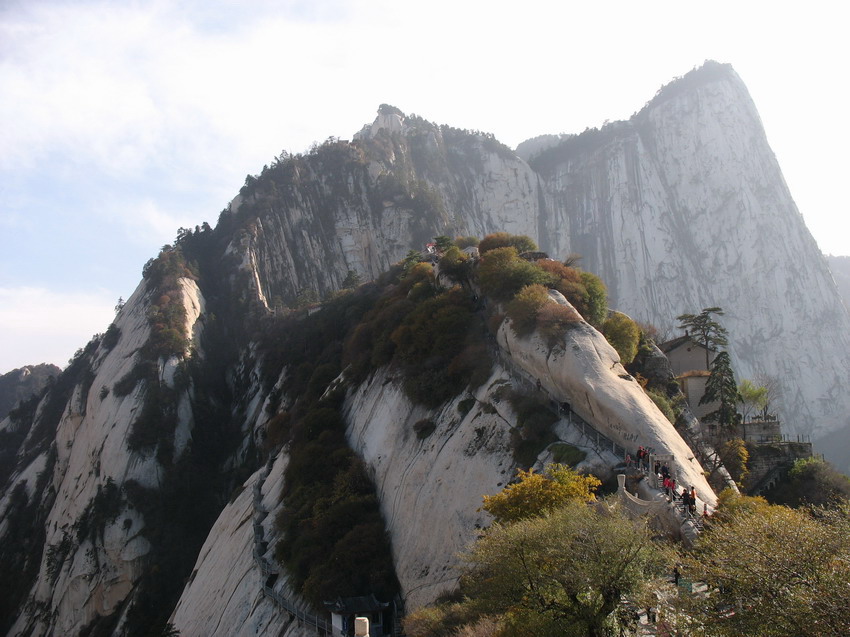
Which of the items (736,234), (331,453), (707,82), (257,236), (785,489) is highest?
(707,82)

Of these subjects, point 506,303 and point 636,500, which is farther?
point 506,303

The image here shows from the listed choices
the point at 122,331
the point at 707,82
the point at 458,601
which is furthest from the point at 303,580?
the point at 707,82

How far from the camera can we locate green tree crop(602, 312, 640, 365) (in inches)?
1312

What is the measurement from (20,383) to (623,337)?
418 feet

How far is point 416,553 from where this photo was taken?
26.3m

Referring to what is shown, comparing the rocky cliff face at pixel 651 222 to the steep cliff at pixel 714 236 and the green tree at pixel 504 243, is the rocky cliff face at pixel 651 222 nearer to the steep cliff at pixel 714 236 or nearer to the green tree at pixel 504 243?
the steep cliff at pixel 714 236

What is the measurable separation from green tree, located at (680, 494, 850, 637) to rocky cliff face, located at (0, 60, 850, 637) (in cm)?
1222

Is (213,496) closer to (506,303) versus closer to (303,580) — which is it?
(303,580)

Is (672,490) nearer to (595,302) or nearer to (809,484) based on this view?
(595,302)

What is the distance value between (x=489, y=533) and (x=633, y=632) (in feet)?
12.3

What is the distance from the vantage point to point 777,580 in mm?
10156

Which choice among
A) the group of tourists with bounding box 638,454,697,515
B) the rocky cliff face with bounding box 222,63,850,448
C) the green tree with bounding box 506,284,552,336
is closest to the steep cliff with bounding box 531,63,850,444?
the rocky cliff face with bounding box 222,63,850,448

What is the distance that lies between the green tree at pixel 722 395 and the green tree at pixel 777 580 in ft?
79.1

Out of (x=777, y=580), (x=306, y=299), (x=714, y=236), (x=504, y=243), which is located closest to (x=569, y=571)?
(x=777, y=580)
